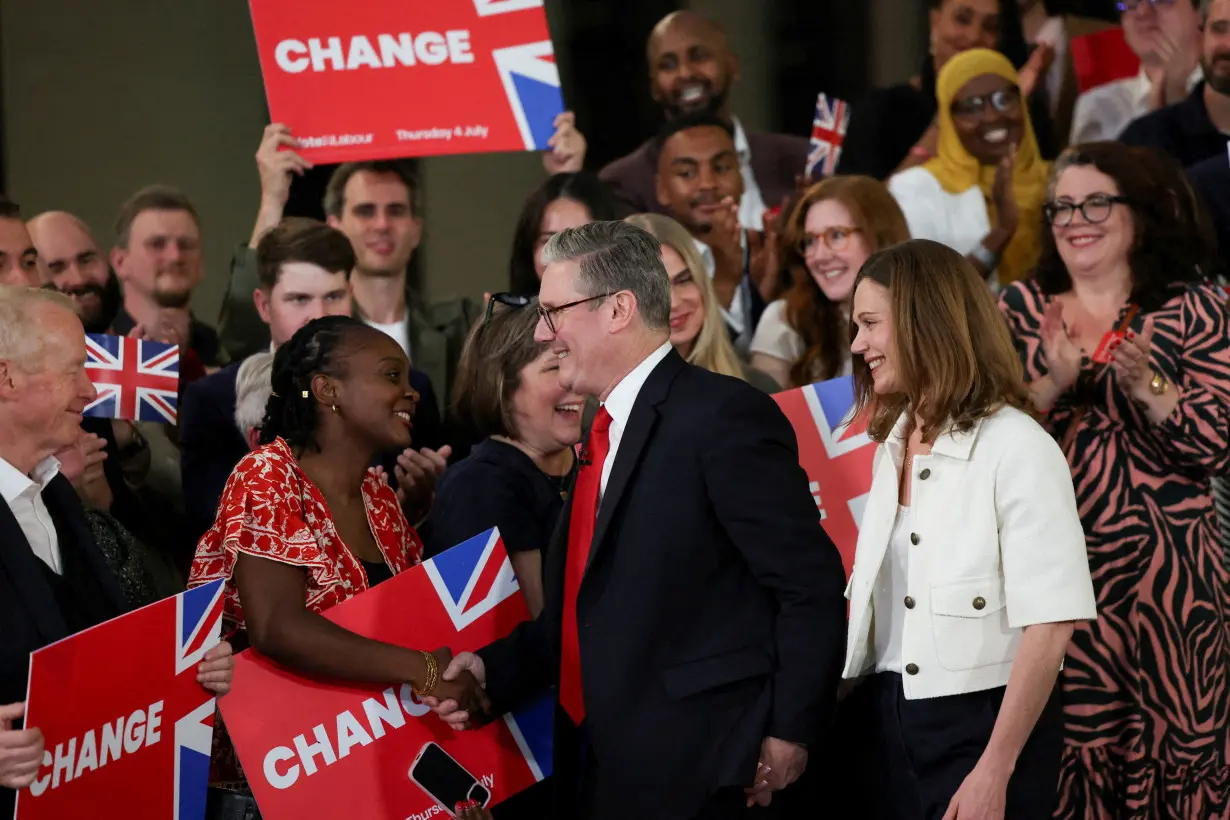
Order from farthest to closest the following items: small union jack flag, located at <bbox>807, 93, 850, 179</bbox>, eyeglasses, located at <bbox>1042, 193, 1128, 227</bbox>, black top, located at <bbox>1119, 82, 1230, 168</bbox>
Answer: small union jack flag, located at <bbox>807, 93, 850, 179</bbox> → black top, located at <bbox>1119, 82, 1230, 168</bbox> → eyeglasses, located at <bbox>1042, 193, 1128, 227</bbox>

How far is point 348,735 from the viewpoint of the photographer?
2.91 m

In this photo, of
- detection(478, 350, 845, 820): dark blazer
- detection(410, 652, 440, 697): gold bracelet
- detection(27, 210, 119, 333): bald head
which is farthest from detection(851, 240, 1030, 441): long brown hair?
detection(27, 210, 119, 333): bald head

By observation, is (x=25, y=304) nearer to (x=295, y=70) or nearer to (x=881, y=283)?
(x=881, y=283)

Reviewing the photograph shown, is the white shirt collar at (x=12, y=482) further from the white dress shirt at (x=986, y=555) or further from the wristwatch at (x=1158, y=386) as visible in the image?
the wristwatch at (x=1158, y=386)

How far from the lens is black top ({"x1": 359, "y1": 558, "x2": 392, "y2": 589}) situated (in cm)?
307

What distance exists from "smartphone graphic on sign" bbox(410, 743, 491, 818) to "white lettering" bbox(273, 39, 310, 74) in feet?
8.19

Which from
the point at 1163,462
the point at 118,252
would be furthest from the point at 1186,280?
the point at 118,252

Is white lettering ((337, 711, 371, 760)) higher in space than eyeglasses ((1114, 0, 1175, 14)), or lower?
lower

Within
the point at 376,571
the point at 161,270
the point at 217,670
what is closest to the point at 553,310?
the point at 376,571

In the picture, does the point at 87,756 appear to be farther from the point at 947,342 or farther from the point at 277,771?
the point at 947,342

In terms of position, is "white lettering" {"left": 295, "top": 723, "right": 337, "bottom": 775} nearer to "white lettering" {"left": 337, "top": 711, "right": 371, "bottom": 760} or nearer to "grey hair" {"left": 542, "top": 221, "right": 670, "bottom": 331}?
"white lettering" {"left": 337, "top": 711, "right": 371, "bottom": 760}

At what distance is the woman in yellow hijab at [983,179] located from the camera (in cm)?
520

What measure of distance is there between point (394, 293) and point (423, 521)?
141 centimetres

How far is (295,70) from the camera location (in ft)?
15.0
